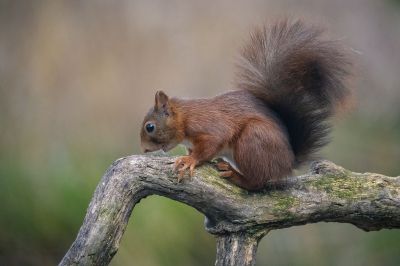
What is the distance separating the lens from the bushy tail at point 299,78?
3.01 metres

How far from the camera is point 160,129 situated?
9.57 ft

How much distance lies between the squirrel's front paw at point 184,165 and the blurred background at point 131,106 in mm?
2130

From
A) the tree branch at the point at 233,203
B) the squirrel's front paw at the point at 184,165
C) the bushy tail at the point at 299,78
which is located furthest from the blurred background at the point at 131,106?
the squirrel's front paw at the point at 184,165

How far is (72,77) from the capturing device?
5707 millimetres

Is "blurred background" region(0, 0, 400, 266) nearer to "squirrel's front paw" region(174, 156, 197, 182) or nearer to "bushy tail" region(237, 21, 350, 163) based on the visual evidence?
"bushy tail" region(237, 21, 350, 163)

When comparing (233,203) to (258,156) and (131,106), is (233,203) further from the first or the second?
(131,106)

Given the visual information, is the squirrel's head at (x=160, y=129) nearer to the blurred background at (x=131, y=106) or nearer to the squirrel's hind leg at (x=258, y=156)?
the squirrel's hind leg at (x=258, y=156)

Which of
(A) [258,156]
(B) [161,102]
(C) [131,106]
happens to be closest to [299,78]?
(A) [258,156]

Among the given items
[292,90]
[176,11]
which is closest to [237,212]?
[292,90]

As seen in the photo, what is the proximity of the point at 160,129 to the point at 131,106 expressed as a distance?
282 cm

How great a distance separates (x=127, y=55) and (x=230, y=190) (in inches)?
124

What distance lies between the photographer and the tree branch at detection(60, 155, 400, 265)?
101 inches

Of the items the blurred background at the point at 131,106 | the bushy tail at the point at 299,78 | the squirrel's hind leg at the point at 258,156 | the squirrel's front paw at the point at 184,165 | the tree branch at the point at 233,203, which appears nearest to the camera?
the tree branch at the point at 233,203

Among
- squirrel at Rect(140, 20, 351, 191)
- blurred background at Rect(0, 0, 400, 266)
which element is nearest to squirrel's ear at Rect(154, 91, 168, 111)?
squirrel at Rect(140, 20, 351, 191)
